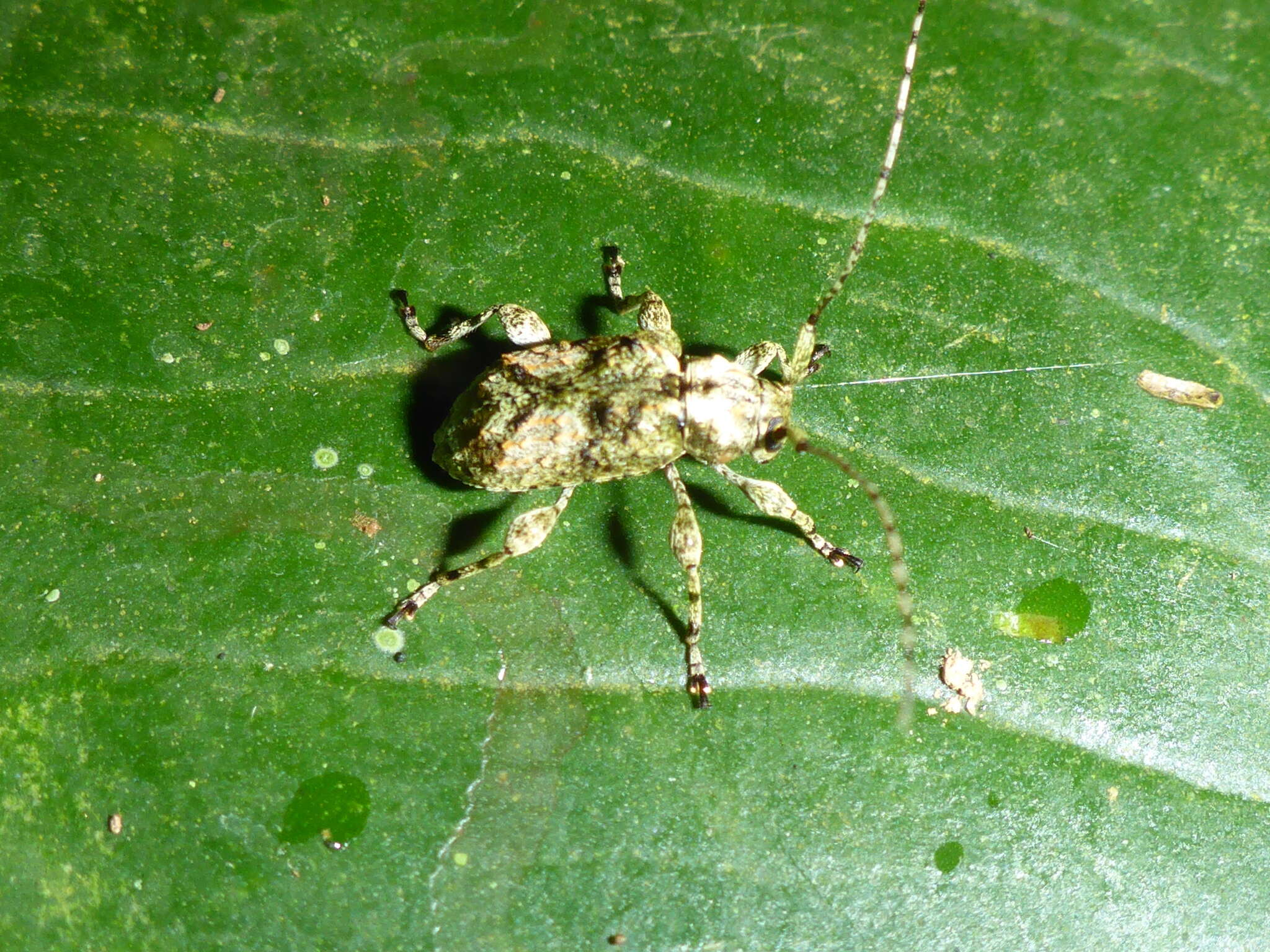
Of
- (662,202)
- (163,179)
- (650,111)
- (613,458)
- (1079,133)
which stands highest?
(1079,133)

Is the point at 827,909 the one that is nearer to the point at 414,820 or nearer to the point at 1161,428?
the point at 414,820

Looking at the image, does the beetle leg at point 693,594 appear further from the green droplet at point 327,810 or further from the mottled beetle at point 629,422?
the green droplet at point 327,810

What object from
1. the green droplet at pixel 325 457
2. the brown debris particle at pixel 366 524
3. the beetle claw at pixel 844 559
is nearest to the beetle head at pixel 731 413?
the beetle claw at pixel 844 559

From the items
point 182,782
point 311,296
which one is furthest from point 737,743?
point 311,296

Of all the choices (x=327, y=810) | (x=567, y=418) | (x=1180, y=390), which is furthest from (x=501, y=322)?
(x=1180, y=390)

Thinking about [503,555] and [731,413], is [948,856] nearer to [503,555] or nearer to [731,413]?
[731,413]

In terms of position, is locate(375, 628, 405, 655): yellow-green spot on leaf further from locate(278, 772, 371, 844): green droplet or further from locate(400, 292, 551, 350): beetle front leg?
locate(400, 292, 551, 350): beetle front leg
